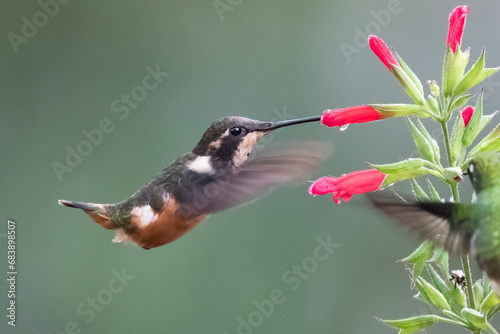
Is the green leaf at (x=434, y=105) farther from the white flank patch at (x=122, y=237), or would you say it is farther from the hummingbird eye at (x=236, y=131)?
the white flank patch at (x=122, y=237)

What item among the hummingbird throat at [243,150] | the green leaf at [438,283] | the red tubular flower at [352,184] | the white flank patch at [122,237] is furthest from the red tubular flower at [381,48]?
the white flank patch at [122,237]

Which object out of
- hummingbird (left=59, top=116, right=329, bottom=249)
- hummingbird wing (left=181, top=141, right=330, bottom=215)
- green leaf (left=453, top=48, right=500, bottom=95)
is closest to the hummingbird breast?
hummingbird (left=59, top=116, right=329, bottom=249)

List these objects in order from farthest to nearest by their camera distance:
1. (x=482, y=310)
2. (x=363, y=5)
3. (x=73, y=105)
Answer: (x=363, y=5)
(x=73, y=105)
(x=482, y=310)

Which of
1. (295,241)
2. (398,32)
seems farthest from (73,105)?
(398,32)

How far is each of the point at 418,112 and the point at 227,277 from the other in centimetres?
232

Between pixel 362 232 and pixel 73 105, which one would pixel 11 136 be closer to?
pixel 73 105

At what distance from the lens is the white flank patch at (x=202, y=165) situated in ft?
6.44

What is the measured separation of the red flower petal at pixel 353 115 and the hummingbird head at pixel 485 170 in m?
0.31

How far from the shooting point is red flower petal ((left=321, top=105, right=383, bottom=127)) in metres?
1.75

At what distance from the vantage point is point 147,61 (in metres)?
3.99

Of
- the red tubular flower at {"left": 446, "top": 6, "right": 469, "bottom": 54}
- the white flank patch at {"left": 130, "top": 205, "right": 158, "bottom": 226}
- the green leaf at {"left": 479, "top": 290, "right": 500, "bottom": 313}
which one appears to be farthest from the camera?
the white flank patch at {"left": 130, "top": 205, "right": 158, "bottom": 226}

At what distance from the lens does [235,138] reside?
6.41 feet

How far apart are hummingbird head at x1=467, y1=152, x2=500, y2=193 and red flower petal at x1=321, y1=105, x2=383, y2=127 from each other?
31cm

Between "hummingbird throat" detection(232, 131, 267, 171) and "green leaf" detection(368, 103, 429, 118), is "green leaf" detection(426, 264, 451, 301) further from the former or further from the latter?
"hummingbird throat" detection(232, 131, 267, 171)
